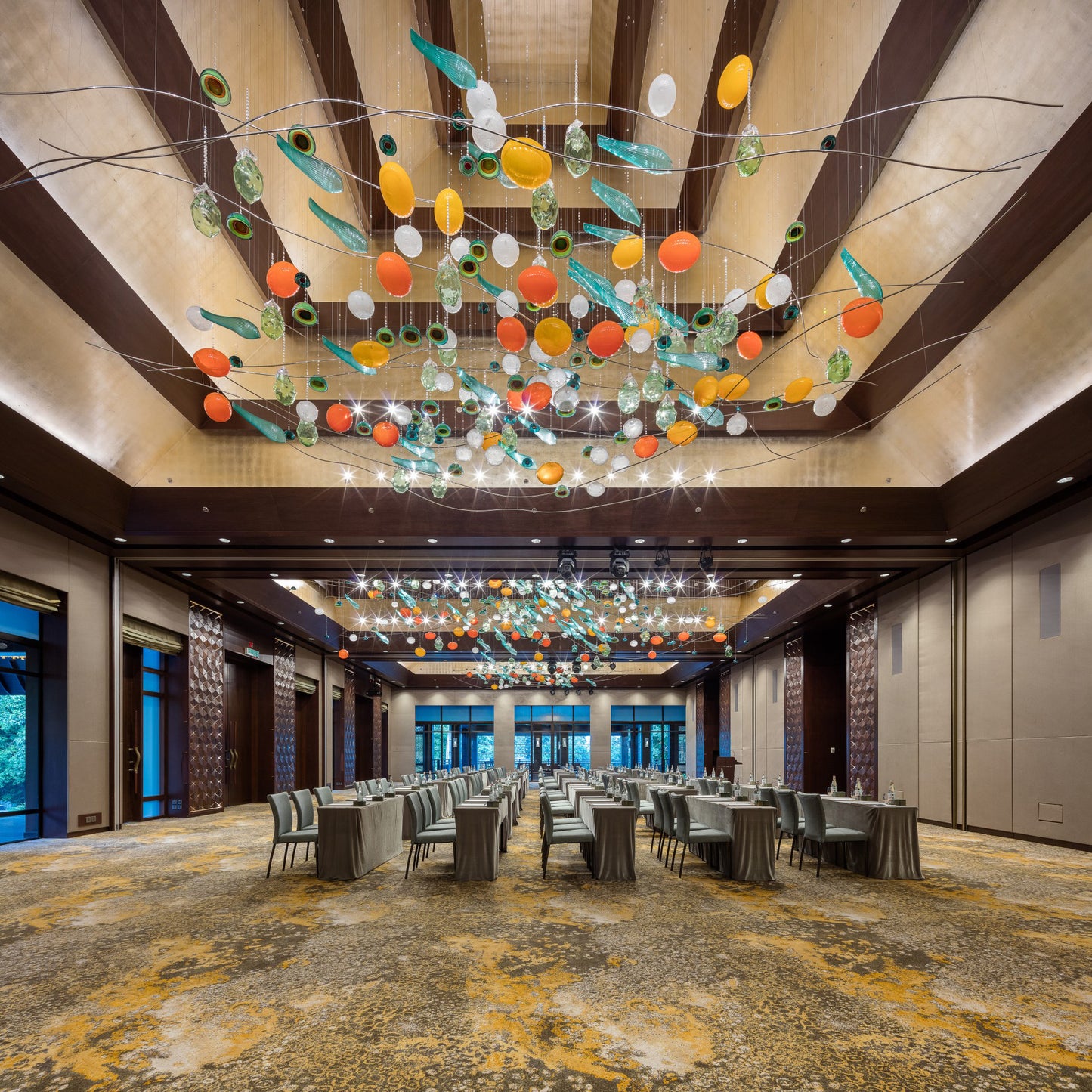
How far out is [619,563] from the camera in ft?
38.3

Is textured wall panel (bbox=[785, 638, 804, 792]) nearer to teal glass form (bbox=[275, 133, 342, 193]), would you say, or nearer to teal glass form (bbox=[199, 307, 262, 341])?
teal glass form (bbox=[199, 307, 262, 341])

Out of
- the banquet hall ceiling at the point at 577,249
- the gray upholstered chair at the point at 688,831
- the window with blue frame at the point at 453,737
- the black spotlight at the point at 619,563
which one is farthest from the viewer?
the window with blue frame at the point at 453,737

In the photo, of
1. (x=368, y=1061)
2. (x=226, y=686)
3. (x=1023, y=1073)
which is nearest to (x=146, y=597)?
(x=226, y=686)

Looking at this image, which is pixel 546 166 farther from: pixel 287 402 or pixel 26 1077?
pixel 26 1077

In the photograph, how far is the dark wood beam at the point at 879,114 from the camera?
582 centimetres

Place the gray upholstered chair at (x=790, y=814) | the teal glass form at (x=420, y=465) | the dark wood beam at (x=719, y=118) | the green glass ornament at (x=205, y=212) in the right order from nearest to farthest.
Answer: the green glass ornament at (x=205, y=212), the teal glass form at (x=420, y=465), the dark wood beam at (x=719, y=118), the gray upholstered chair at (x=790, y=814)

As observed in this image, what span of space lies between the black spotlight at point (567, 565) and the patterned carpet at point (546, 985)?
519cm

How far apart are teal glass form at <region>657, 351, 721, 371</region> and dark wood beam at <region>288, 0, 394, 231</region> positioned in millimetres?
3272

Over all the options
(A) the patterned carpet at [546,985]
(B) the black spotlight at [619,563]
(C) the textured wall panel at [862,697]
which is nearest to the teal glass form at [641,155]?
(A) the patterned carpet at [546,985]

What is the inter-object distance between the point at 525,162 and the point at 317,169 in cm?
107

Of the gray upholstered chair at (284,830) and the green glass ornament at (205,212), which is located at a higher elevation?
the green glass ornament at (205,212)

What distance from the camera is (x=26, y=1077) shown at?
10.3 feet

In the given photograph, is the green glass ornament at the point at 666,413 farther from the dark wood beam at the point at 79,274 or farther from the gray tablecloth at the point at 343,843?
the gray tablecloth at the point at 343,843

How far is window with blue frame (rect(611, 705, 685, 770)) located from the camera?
1358 inches
